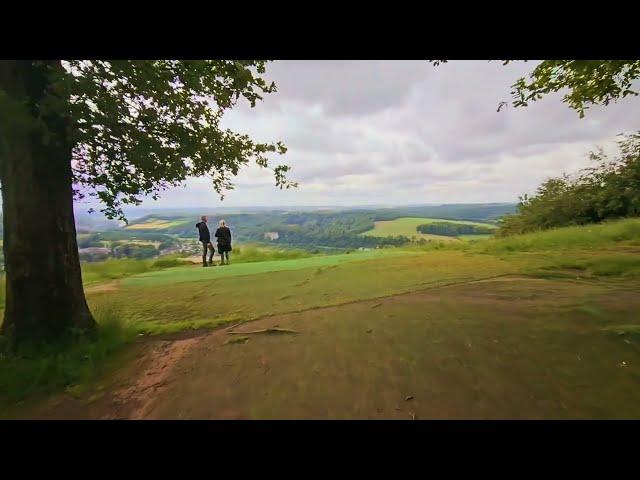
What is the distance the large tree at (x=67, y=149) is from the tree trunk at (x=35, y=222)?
1 cm

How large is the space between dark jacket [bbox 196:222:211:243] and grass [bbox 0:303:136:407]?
8.30 metres

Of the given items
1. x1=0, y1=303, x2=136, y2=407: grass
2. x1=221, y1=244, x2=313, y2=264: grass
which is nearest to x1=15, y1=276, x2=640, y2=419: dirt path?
x1=0, y1=303, x2=136, y2=407: grass

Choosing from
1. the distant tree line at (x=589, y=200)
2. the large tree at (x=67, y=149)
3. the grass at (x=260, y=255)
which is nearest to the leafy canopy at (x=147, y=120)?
the large tree at (x=67, y=149)

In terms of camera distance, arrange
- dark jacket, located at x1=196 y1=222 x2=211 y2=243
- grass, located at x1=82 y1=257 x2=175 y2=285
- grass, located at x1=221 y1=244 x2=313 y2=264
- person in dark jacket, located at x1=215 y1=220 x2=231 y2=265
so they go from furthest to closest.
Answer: grass, located at x1=221 y1=244 x2=313 y2=264, person in dark jacket, located at x1=215 y1=220 x2=231 y2=265, dark jacket, located at x1=196 y1=222 x2=211 y2=243, grass, located at x1=82 y1=257 x2=175 y2=285

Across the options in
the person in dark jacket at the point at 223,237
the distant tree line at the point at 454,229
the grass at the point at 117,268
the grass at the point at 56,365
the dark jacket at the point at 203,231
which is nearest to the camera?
the grass at the point at 56,365

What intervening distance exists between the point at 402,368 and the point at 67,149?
17.3ft

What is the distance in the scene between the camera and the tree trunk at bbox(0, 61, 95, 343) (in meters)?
4.05

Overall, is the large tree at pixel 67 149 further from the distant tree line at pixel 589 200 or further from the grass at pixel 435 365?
the distant tree line at pixel 589 200

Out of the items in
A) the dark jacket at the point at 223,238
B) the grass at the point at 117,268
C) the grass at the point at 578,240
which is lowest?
the grass at the point at 117,268

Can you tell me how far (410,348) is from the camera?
12.8 ft

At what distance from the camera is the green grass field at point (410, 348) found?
286 centimetres

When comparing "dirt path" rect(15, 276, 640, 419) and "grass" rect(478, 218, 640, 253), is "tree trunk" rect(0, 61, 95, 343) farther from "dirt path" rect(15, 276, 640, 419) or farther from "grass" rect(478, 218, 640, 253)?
"grass" rect(478, 218, 640, 253)
